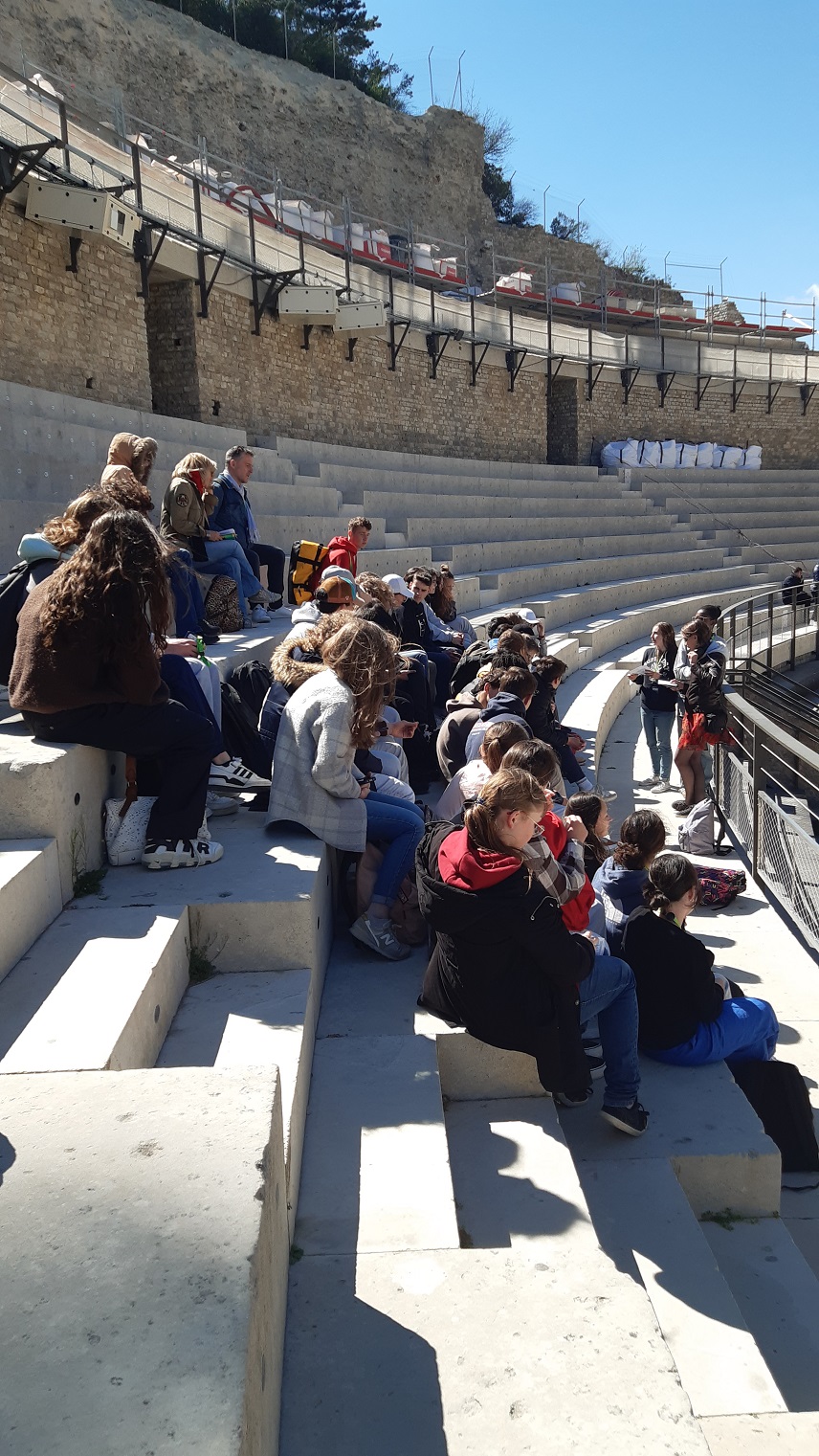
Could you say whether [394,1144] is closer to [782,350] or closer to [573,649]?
[573,649]

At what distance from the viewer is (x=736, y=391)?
2586 cm


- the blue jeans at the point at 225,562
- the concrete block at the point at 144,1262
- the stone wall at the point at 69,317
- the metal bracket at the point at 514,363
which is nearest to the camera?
the concrete block at the point at 144,1262

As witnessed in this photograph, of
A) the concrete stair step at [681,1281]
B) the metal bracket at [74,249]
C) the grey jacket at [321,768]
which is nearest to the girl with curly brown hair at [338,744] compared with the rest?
the grey jacket at [321,768]

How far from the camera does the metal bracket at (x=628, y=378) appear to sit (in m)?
24.2

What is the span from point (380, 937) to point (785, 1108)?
137cm

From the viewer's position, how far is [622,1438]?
1.60 m

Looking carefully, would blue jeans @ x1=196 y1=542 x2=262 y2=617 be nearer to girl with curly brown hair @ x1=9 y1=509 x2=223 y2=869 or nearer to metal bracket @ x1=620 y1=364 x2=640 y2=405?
girl with curly brown hair @ x1=9 y1=509 x2=223 y2=869

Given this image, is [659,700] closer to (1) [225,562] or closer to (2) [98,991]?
(1) [225,562]

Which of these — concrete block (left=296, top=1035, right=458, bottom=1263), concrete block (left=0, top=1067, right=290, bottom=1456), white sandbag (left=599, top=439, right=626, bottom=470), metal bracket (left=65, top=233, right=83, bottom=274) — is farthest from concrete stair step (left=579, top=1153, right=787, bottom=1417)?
white sandbag (left=599, top=439, right=626, bottom=470)

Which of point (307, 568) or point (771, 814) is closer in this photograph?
point (771, 814)

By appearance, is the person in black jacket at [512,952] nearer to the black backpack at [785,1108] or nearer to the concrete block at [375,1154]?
the concrete block at [375,1154]

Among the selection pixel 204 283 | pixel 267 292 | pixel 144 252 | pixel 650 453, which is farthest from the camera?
pixel 650 453

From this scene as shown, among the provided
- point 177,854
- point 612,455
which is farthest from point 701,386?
point 177,854

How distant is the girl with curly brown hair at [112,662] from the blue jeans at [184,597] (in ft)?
5.39
